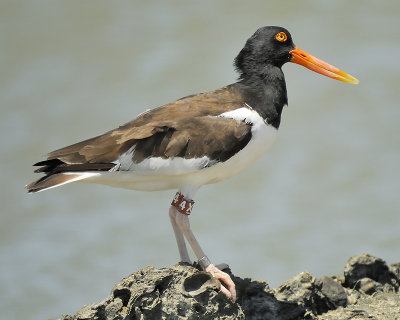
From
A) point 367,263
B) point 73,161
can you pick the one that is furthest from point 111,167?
point 367,263

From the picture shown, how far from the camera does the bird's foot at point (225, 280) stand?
584 cm

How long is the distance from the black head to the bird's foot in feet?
6.55

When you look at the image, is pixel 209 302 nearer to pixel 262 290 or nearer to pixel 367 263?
pixel 262 290

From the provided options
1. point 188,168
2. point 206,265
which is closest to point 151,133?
point 188,168

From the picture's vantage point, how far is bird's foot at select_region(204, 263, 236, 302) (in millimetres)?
5844

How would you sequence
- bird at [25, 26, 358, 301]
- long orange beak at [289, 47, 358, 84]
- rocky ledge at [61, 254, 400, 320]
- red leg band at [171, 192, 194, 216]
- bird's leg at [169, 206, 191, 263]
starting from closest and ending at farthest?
rocky ledge at [61, 254, 400, 320] → bird at [25, 26, 358, 301] → red leg band at [171, 192, 194, 216] → bird's leg at [169, 206, 191, 263] → long orange beak at [289, 47, 358, 84]

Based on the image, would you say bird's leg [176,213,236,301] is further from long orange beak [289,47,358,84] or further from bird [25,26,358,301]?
long orange beak [289,47,358,84]

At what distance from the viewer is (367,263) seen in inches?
275

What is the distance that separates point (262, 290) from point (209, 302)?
2.56 ft

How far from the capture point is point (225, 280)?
6.11 meters

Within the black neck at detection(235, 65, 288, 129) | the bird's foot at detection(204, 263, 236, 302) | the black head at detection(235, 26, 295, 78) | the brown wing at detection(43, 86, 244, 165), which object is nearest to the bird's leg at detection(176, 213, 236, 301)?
the bird's foot at detection(204, 263, 236, 302)

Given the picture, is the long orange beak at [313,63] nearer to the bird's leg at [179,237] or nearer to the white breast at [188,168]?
the white breast at [188,168]

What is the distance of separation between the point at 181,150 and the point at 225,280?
46.9 inches

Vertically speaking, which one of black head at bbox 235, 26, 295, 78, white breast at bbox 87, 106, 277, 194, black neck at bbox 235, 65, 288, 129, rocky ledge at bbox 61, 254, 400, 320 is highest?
black head at bbox 235, 26, 295, 78
